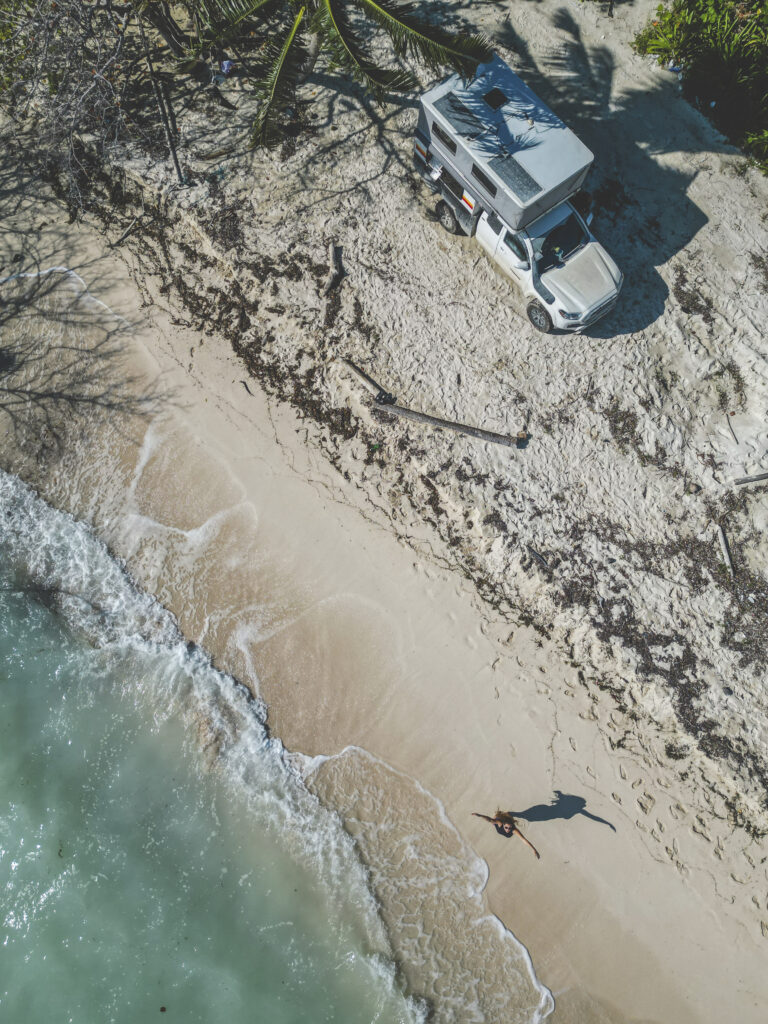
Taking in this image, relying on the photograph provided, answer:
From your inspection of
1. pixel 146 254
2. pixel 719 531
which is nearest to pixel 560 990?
pixel 719 531

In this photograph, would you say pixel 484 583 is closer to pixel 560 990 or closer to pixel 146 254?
pixel 560 990

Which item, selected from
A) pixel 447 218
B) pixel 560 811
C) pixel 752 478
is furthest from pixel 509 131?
pixel 560 811

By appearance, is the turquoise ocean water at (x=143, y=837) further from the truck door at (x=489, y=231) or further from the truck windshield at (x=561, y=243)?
the truck windshield at (x=561, y=243)

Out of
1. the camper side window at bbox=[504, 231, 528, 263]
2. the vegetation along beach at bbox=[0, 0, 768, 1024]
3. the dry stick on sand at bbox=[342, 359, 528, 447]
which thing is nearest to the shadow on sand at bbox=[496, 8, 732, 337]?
the vegetation along beach at bbox=[0, 0, 768, 1024]

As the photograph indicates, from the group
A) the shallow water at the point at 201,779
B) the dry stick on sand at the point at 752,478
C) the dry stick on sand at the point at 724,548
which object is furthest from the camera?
the dry stick on sand at the point at 752,478

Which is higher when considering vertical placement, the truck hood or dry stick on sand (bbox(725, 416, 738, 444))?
the truck hood

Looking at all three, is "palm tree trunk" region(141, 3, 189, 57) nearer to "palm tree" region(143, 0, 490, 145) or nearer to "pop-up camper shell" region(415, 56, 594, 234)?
"palm tree" region(143, 0, 490, 145)

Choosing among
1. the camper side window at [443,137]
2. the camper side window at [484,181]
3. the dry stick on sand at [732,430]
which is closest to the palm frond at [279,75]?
the camper side window at [443,137]

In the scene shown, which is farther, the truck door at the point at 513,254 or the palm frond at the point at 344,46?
the truck door at the point at 513,254
